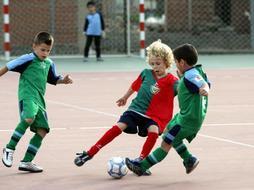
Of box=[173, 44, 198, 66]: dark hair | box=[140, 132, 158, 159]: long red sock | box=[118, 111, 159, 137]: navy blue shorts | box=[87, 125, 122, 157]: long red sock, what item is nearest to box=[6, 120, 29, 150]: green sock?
box=[87, 125, 122, 157]: long red sock

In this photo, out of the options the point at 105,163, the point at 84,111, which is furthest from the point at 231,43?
the point at 105,163

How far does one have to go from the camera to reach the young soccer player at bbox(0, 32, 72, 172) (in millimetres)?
9070

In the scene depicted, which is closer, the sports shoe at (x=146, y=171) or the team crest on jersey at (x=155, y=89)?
the sports shoe at (x=146, y=171)

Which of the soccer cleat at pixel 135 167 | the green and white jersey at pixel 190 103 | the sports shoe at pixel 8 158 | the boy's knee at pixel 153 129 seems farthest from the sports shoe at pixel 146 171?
the sports shoe at pixel 8 158

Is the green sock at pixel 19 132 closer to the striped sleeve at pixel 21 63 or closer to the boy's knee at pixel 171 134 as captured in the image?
the striped sleeve at pixel 21 63

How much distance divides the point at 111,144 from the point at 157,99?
2061 mm

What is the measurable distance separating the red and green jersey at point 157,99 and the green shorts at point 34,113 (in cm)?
94

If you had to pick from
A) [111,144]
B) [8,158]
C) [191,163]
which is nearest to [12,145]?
[8,158]

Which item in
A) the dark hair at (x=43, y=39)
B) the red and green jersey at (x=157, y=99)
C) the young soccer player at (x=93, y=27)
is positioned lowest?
the young soccer player at (x=93, y=27)

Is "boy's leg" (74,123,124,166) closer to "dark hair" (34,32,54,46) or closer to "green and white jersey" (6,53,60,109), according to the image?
"green and white jersey" (6,53,60,109)

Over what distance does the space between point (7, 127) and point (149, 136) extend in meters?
4.19

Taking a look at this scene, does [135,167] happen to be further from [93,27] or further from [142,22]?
[93,27]

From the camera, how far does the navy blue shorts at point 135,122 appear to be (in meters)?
9.00

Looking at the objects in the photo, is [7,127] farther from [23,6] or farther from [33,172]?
[23,6]
